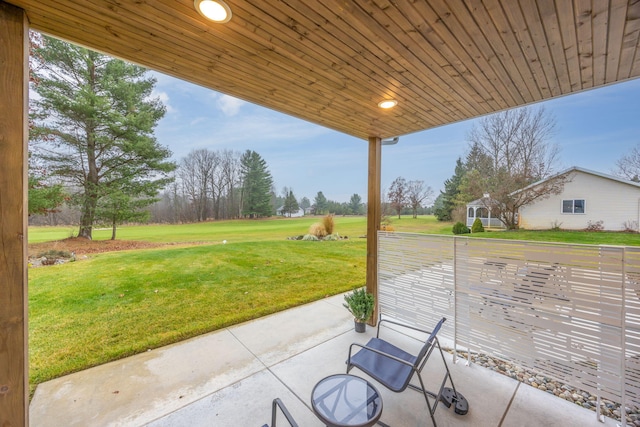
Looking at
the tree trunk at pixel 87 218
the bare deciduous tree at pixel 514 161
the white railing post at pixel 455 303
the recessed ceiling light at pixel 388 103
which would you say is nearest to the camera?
the recessed ceiling light at pixel 388 103

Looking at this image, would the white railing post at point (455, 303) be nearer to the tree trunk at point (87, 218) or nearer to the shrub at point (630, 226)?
the shrub at point (630, 226)

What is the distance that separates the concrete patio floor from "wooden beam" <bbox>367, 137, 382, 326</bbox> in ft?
2.57

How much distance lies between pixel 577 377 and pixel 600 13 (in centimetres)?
257

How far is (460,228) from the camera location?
759cm

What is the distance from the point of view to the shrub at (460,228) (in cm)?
752

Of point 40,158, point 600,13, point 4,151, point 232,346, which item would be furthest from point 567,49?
point 40,158

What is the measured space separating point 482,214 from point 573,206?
2.32 metres

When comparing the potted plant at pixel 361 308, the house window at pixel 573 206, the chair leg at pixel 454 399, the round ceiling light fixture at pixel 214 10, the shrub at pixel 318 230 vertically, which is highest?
the round ceiling light fixture at pixel 214 10

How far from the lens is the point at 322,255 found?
24.6ft

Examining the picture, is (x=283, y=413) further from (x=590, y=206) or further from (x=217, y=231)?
(x=217, y=231)

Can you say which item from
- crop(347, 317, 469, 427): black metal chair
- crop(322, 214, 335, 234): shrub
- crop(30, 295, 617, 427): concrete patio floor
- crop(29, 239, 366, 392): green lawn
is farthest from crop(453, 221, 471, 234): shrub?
crop(347, 317, 469, 427): black metal chair

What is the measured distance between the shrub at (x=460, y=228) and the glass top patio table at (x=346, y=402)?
730 cm

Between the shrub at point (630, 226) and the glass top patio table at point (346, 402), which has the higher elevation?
the shrub at point (630, 226)

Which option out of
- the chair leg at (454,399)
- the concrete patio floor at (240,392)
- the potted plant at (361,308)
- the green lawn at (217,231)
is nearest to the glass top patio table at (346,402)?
the concrete patio floor at (240,392)
